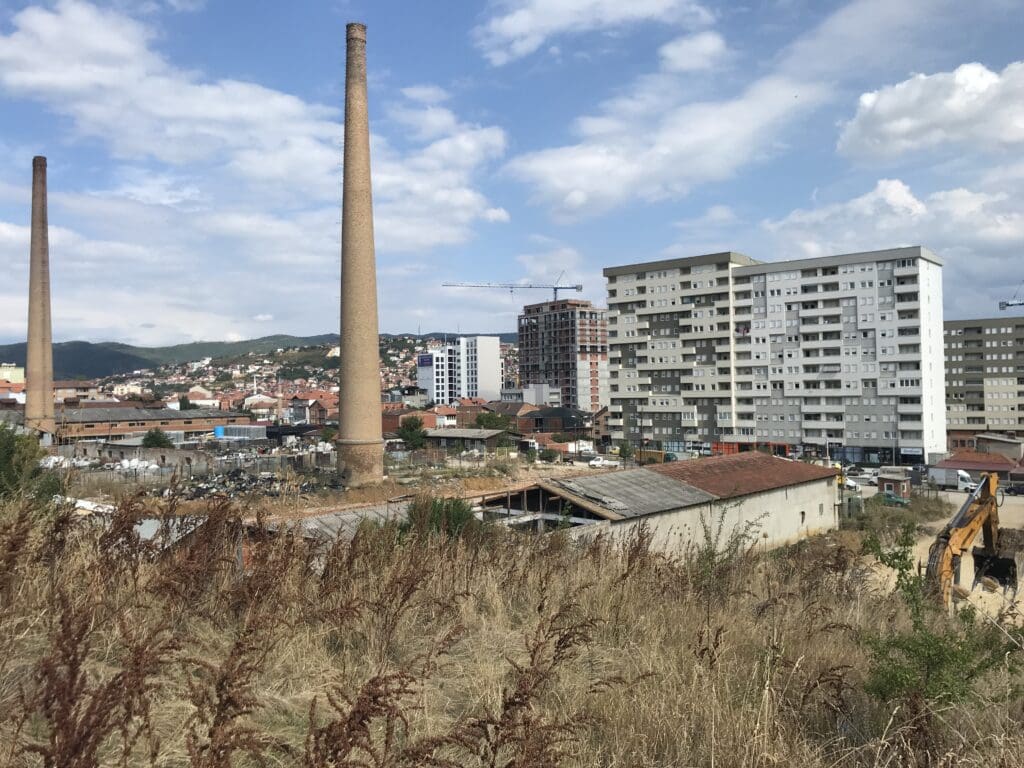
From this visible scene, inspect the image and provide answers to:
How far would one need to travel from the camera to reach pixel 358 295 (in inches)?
1032

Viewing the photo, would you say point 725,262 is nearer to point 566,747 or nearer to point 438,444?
point 438,444

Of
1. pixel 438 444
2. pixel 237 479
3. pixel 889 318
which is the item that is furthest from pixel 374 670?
pixel 438 444

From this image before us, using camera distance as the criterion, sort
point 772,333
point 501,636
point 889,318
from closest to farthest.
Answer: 1. point 501,636
2. point 889,318
3. point 772,333

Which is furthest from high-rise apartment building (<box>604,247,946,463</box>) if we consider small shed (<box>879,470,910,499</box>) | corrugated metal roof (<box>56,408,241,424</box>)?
corrugated metal roof (<box>56,408,241,424</box>)

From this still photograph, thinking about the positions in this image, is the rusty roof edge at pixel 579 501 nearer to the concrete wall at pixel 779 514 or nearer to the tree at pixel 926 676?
the concrete wall at pixel 779 514

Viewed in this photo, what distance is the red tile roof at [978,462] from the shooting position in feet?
140

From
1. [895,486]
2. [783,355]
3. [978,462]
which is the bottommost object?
[895,486]

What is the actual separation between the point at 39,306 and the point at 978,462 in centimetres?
5514

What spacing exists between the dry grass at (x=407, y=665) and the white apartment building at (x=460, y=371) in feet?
379

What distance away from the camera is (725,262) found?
185 feet

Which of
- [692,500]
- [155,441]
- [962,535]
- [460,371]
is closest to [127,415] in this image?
[155,441]

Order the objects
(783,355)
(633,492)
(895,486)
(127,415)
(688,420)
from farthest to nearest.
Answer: (127,415), (688,420), (783,355), (895,486), (633,492)

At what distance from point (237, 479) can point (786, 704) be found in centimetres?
2995

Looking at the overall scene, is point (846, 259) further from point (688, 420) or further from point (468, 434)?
point (468, 434)
